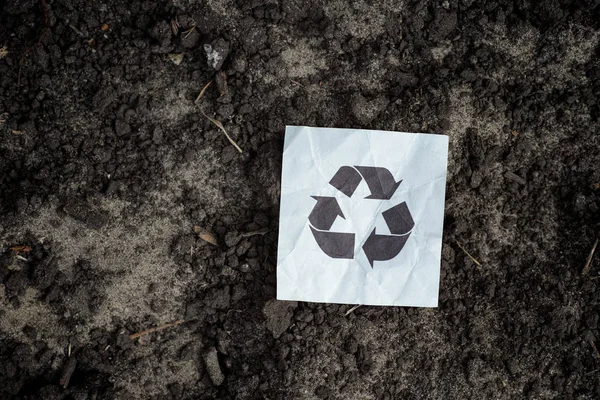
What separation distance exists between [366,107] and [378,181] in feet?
0.80

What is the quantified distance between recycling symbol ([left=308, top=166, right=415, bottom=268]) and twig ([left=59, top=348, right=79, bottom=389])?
2.86 feet

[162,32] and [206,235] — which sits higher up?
[162,32]

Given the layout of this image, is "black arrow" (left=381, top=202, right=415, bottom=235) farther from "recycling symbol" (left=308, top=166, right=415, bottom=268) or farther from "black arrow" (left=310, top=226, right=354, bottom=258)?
"black arrow" (left=310, top=226, right=354, bottom=258)

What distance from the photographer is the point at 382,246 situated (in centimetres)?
158

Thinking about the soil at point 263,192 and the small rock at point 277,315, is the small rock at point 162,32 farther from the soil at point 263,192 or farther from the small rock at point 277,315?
the small rock at point 277,315

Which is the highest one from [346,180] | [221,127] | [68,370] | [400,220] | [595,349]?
[221,127]

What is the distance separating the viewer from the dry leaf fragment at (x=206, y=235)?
1553 mm

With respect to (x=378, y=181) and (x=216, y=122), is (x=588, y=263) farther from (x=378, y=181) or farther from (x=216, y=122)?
(x=216, y=122)

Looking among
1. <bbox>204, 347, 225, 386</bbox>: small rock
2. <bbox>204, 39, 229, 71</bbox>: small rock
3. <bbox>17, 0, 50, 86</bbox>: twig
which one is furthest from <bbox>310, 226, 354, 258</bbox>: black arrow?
<bbox>17, 0, 50, 86</bbox>: twig

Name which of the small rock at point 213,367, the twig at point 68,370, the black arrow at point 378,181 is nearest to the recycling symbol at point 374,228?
the black arrow at point 378,181

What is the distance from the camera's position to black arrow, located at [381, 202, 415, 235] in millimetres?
1580

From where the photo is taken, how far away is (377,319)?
1.58 meters

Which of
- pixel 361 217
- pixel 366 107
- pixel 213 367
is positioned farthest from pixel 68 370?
pixel 366 107

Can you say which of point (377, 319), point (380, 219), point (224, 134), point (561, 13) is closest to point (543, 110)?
point (561, 13)
